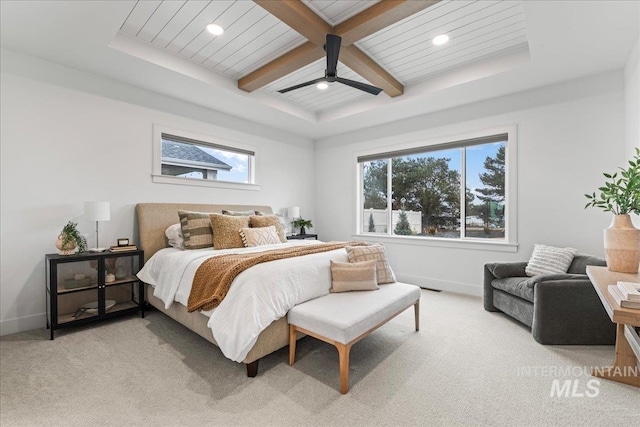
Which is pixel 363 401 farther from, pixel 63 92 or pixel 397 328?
pixel 63 92

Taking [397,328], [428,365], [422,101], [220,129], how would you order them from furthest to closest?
[220,129], [422,101], [397,328], [428,365]

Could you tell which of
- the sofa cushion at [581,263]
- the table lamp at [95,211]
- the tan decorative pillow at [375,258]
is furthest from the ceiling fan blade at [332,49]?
the sofa cushion at [581,263]

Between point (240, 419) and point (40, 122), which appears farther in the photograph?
point (40, 122)

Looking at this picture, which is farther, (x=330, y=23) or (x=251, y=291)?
(x=330, y=23)

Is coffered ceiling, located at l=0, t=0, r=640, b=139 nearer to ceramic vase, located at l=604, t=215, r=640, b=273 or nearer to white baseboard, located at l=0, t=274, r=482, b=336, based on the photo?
ceramic vase, located at l=604, t=215, r=640, b=273

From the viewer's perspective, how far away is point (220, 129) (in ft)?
14.4

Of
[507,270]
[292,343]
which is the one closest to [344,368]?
[292,343]

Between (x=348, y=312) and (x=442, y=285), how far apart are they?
275 centimetres

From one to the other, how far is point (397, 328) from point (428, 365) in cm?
69

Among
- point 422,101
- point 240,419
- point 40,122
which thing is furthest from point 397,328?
point 40,122

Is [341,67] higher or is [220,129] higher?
[341,67]

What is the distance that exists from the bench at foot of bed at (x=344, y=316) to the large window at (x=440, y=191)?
218 cm

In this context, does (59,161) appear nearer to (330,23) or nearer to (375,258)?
(330,23)

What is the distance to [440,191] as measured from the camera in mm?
4516
